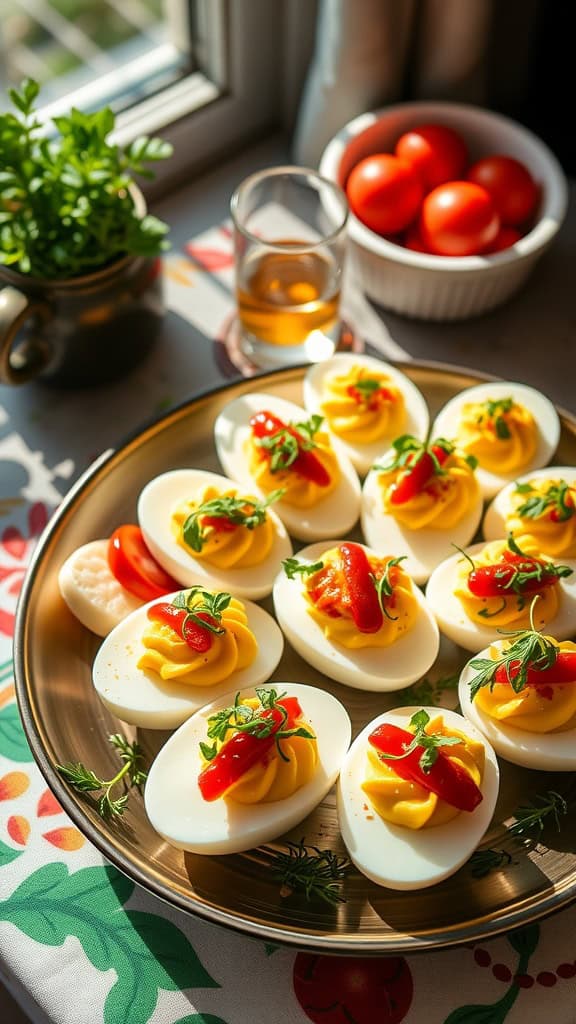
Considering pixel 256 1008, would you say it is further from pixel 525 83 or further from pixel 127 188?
pixel 525 83

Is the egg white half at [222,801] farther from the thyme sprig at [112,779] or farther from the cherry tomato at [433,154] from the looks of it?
the cherry tomato at [433,154]

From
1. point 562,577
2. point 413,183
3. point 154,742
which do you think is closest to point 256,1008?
point 154,742

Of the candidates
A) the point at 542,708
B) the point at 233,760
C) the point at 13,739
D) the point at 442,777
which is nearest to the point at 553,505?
the point at 542,708

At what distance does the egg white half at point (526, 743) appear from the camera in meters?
1.03

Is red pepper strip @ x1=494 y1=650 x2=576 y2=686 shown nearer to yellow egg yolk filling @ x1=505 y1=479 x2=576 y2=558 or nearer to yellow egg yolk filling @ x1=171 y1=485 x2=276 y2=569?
yellow egg yolk filling @ x1=505 y1=479 x2=576 y2=558

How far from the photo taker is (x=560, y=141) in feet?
5.62

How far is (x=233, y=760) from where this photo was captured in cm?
97

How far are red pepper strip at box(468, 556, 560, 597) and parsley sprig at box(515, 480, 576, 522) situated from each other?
72 mm

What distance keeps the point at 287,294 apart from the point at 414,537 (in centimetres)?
42

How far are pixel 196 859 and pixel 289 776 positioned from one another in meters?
0.13

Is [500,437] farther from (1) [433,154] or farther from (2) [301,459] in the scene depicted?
(1) [433,154]

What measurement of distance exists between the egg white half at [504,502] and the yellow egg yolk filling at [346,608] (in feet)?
0.49

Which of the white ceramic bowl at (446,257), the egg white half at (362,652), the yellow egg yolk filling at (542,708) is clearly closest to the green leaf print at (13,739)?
the egg white half at (362,652)

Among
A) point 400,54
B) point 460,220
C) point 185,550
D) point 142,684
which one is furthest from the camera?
point 400,54
